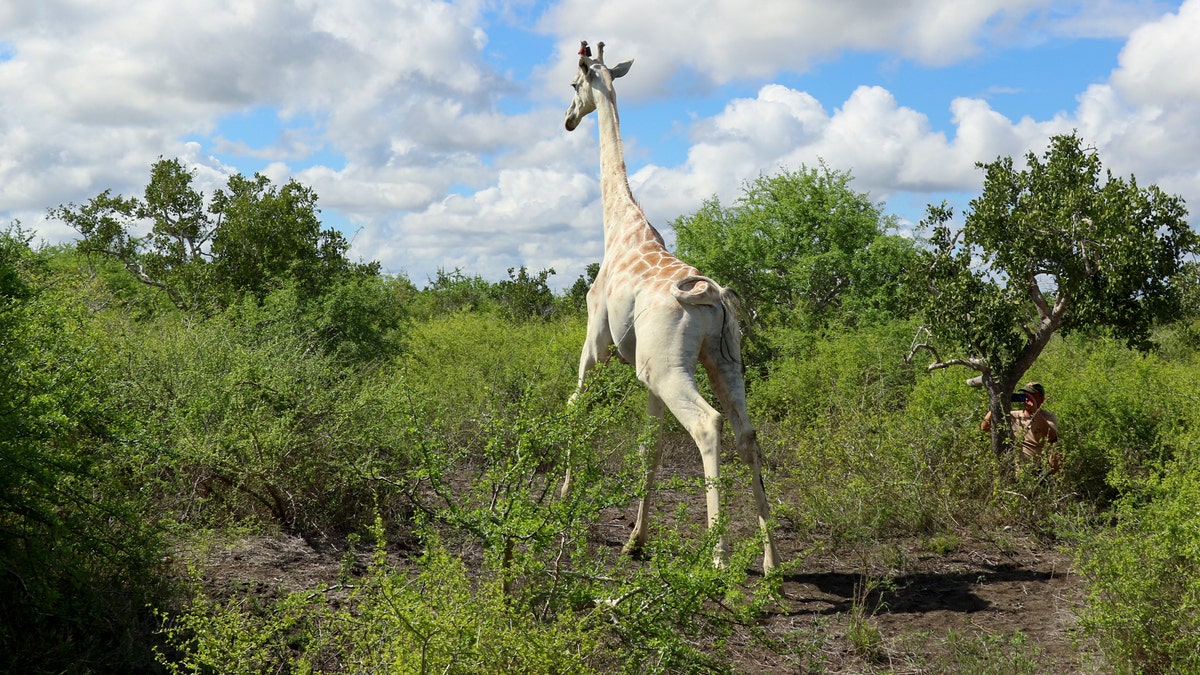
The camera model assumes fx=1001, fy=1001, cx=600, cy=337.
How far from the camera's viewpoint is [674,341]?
6.23 metres

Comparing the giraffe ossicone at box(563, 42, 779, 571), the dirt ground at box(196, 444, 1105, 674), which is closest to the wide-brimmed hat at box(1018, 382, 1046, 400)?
the dirt ground at box(196, 444, 1105, 674)

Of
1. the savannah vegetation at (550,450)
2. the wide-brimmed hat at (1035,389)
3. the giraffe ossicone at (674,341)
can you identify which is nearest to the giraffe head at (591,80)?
the giraffe ossicone at (674,341)

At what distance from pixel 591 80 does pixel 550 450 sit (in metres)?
4.35

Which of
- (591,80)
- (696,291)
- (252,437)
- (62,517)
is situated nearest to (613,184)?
(591,80)

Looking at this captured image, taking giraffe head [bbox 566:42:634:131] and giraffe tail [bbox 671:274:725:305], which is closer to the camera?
giraffe tail [bbox 671:274:725:305]

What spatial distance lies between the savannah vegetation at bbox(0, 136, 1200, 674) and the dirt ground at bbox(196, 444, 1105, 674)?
67 millimetres

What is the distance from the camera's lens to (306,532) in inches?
249

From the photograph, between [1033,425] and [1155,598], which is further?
[1033,425]

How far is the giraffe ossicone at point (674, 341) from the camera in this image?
6.04m

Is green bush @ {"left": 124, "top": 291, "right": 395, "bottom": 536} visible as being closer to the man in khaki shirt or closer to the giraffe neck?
the giraffe neck

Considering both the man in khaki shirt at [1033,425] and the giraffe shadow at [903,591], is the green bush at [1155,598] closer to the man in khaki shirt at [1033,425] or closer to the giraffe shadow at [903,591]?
the giraffe shadow at [903,591]

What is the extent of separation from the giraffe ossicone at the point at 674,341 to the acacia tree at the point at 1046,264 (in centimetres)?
235

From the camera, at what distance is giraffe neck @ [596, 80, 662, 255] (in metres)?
7.64

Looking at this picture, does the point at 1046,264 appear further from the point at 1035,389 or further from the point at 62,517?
the point at 62,517
